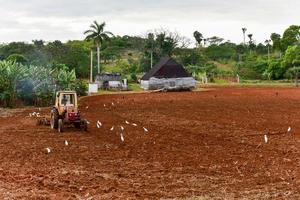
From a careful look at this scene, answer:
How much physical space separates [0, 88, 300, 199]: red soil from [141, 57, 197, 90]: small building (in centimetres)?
4212

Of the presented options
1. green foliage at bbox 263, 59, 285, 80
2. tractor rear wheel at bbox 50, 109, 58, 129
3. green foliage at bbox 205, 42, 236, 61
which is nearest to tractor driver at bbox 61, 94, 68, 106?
tractor rear wheel at bbox 50, 109, 58, 129

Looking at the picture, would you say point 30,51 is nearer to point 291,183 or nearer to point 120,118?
point 120,118

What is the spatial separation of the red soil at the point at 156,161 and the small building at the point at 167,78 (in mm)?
42116

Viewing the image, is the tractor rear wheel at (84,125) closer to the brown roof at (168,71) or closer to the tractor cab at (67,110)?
the tractor cab at (67,110)

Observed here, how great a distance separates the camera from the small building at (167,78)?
6581 cm

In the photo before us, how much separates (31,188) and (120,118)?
51.7 feet

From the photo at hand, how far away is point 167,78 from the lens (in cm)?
6656

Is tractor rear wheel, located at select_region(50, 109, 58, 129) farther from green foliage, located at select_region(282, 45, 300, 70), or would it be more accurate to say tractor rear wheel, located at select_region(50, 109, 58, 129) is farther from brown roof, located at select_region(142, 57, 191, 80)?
green foliage, located at select_region(282, 45, 300, 70)

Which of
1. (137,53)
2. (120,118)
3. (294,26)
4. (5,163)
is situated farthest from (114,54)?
(5,163)

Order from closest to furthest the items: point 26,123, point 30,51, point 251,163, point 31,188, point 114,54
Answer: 1. point 31,188
2. point 251,163
3. point 26,123
4. point 30,51
5. point 114,54

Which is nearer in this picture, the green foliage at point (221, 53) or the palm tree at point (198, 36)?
the green foliage at point (221, 53)

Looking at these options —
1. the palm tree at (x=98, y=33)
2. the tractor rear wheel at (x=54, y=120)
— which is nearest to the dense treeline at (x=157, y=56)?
the palm tree at (x=98, y=33)

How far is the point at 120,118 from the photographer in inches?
1023

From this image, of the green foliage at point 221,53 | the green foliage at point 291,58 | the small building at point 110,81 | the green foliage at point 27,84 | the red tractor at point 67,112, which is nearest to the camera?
the red tractor at point 67,112
